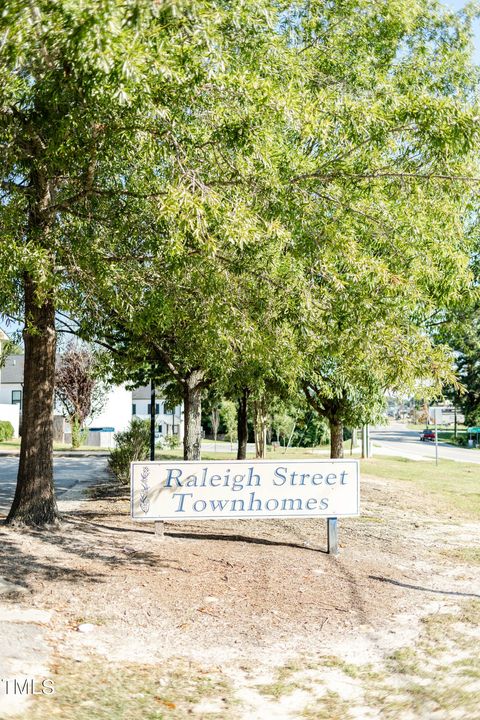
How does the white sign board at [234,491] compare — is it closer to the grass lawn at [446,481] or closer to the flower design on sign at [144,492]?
the flower design on sign at [144,492]

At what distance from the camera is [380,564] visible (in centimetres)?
887

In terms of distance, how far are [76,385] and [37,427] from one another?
31.9m

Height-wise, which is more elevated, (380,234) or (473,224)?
(473,224)

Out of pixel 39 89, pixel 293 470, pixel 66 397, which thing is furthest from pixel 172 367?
pixel 66 397

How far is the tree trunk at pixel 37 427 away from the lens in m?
10.4

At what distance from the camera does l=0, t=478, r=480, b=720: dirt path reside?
4723 millimetres

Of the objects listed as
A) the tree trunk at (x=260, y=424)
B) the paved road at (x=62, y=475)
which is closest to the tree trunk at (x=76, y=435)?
the paved road at (x=62, y=475)

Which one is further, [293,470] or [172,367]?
[172,367]

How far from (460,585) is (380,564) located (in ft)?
3.74

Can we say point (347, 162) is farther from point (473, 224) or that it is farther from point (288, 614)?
point (473, 224)

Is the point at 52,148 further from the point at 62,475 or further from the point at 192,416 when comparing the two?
the point at 62,475

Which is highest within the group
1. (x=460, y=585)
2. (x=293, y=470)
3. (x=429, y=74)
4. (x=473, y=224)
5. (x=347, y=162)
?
(x=429, y=74)

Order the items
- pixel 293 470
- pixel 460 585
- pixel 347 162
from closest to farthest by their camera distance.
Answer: pixel 460 585 < pixel 347 162 < pixel 293 470

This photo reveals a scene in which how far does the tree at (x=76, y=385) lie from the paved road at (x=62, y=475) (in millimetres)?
12548
